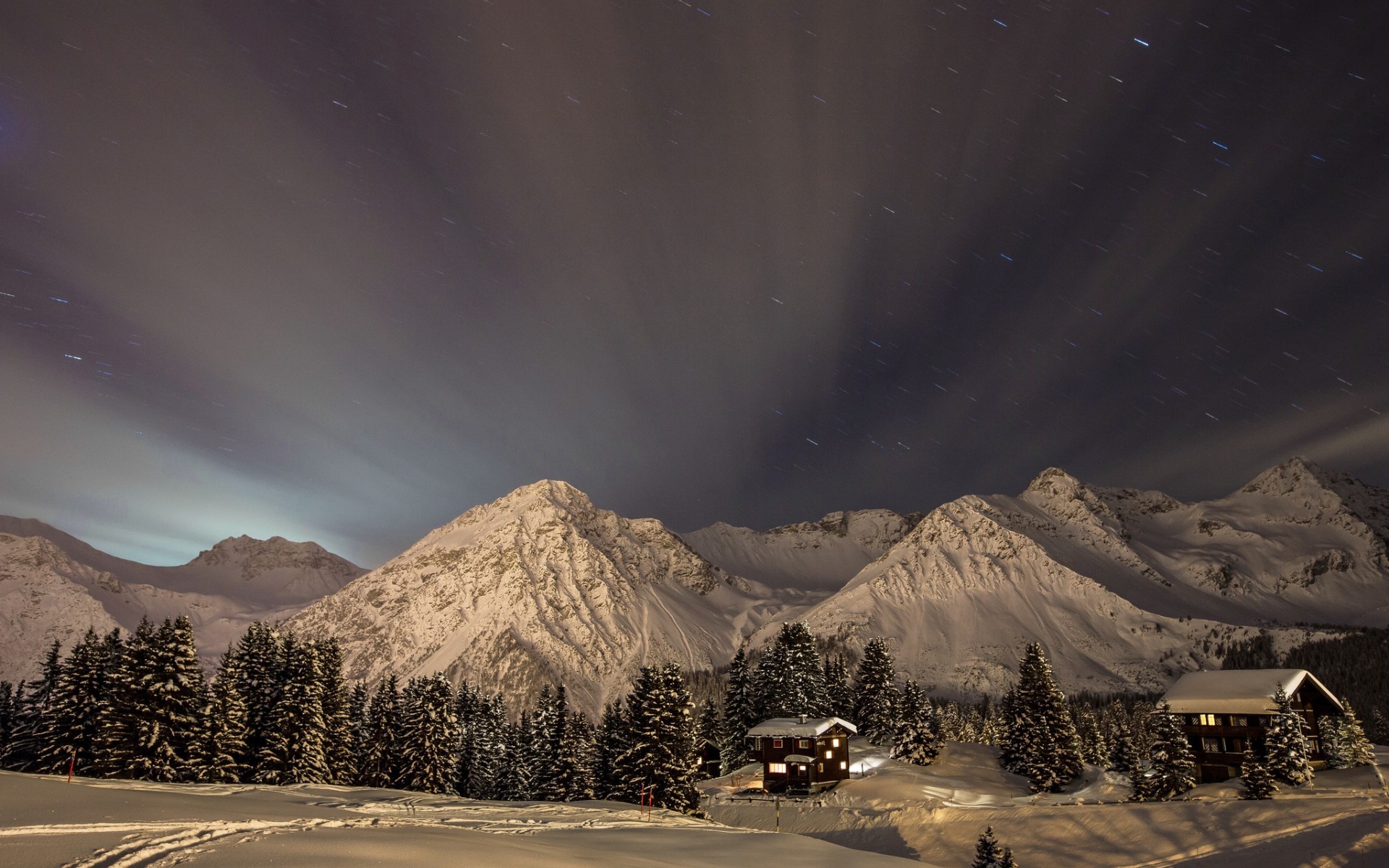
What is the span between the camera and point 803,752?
6394 cm

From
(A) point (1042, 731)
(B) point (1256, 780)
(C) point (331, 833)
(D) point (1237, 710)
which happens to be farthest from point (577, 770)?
(D) point (1237, 710)

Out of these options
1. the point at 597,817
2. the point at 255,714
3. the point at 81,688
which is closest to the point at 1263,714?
the point at 597,817

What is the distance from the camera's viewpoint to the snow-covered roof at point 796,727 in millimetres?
63688

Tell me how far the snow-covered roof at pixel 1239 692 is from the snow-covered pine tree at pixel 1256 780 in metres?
14.5

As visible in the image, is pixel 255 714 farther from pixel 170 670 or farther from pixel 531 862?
pixel 531 862

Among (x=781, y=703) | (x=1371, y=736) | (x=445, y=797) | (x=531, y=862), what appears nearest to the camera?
(x=531, y=862)

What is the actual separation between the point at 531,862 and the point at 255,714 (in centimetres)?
4509

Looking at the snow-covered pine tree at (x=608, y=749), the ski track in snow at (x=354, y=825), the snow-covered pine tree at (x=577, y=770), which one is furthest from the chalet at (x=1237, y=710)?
the ski track in snow at (x=354, y=825)

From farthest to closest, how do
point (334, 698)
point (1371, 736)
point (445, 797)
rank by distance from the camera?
1. point (1371, 736)
2. point (334, 698)
3. point (445, 797)

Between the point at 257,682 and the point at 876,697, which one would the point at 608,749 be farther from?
the point at 876,697

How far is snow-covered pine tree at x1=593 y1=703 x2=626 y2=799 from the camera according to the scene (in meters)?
56.4

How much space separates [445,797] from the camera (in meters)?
30.3

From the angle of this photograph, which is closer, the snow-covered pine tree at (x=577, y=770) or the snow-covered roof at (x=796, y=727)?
the snow-covered pine tree at (x=577, y=770)

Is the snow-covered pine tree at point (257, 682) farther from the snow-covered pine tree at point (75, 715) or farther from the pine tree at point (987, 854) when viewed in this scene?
the pine tree at point (987, 854)
